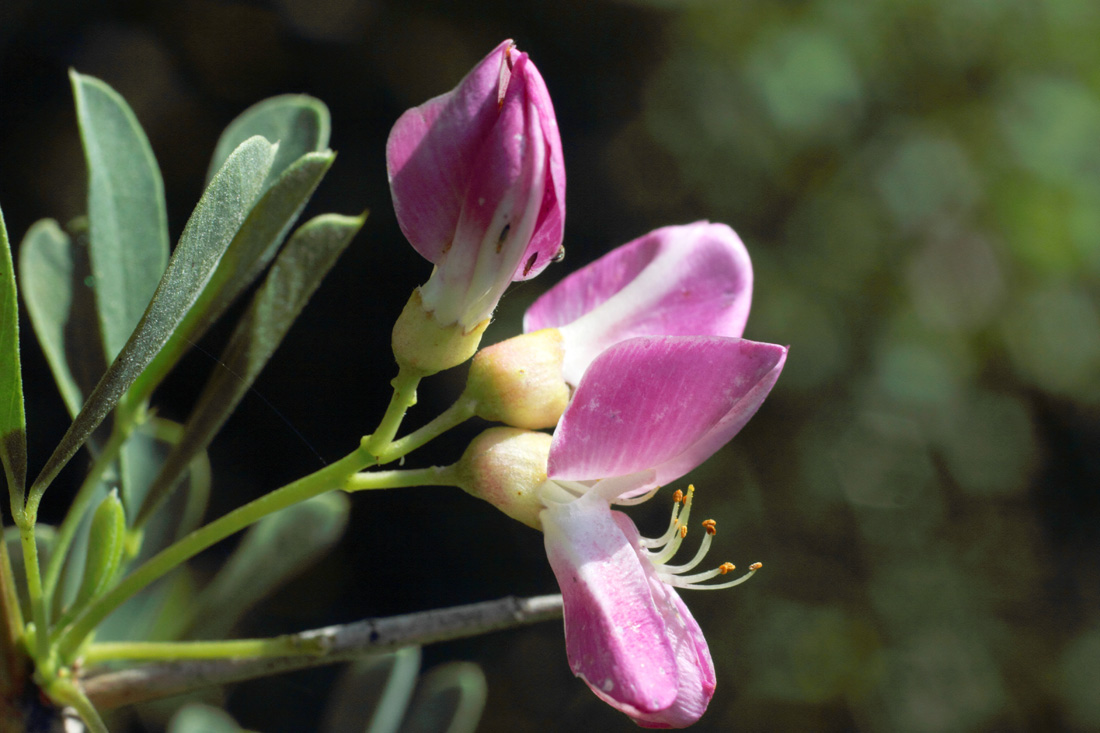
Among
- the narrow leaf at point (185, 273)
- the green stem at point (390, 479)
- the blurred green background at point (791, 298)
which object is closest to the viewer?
the narrow leaf at point (185, 273)

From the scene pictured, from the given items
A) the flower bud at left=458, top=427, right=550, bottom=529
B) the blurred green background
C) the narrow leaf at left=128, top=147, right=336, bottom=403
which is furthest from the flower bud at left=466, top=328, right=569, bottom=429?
the blurred green background

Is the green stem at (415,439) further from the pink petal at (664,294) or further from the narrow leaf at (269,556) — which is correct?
the narrow leaf at (269,556)

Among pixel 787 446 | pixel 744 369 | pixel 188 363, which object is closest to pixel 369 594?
pixel 188 363

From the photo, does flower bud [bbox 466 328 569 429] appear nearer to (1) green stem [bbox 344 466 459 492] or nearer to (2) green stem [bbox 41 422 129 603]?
(1) green stem [bbox 344 466 459 492]

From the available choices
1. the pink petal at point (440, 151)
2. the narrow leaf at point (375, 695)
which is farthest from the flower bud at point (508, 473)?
the narrow leaf at point (375, 695)

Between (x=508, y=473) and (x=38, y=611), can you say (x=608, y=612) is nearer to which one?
(x=508, y=473)

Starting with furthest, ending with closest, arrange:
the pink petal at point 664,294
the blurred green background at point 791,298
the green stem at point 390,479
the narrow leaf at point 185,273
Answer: the blurred green background at point 791,298 → the pink petal at point 664,294 → the green stem at point 390,479 → the narrow leaf at point 185,273
